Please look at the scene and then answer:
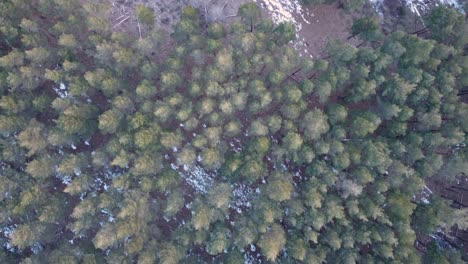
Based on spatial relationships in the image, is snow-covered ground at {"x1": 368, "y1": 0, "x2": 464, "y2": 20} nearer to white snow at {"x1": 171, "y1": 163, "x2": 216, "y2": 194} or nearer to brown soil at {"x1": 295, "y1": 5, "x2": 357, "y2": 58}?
brown soil at {"x1": 295, "y1": 5, "x2": 357, "y2": 58}

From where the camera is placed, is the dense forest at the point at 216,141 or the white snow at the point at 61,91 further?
the white snow at the point at 61,91

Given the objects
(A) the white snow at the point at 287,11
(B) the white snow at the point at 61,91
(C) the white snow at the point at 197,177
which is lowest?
(C) the white snow at the point at 197,177

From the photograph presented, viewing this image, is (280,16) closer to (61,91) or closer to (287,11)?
(287,11)

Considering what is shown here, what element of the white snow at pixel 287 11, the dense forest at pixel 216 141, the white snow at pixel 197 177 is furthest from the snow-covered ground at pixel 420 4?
the white snow at pixel 197 177

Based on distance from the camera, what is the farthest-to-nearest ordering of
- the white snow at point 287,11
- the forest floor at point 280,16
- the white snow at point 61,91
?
1. the white snow at point 287,11
2. the forest floor at point 280,16
3. the white snow at point 61,91

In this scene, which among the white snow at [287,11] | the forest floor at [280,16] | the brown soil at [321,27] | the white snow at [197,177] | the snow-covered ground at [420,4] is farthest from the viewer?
the snow-covered ground at [420,4]

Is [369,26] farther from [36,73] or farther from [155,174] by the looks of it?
[36,73]

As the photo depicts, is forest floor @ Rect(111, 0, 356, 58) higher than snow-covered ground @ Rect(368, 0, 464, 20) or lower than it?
lower

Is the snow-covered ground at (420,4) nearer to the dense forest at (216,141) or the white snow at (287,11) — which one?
the white snow at (287,11)

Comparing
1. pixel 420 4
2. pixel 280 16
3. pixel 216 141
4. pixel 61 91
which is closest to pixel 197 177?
pixel 216 141

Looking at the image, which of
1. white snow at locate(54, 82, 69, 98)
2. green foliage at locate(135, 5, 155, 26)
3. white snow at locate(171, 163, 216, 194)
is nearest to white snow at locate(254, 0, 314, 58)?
green foliage at locate(135, 5, 155, 26)
